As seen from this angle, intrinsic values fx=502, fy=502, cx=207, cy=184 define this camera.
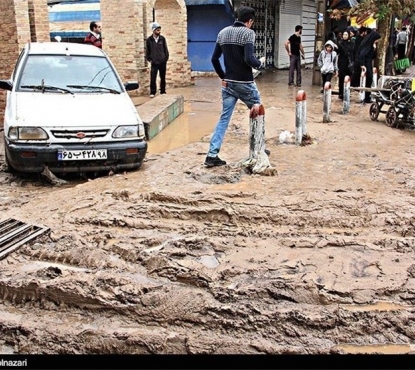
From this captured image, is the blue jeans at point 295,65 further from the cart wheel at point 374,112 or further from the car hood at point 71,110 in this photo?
the car hood at point 71,110

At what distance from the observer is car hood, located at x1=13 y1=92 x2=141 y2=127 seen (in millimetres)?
6238

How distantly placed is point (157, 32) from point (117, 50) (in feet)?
6.06

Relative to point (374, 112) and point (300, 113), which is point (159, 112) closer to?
point (300, 113)

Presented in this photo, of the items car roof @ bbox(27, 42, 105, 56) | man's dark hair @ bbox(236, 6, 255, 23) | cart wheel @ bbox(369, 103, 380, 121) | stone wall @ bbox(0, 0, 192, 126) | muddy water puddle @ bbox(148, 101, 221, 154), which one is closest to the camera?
man's dark hair @ bbox(236, 6, 255, 23)

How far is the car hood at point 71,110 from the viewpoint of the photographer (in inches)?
246

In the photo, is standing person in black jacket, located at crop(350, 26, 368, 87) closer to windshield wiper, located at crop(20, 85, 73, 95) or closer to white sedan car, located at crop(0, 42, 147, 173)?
white sedan car, located at crop(0, 42, 147, 173)

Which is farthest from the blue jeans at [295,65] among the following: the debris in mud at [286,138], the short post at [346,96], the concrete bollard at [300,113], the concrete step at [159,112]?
the concrete bollard at [300,113]

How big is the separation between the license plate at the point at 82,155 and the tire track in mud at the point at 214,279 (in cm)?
122

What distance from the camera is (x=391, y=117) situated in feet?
33.1

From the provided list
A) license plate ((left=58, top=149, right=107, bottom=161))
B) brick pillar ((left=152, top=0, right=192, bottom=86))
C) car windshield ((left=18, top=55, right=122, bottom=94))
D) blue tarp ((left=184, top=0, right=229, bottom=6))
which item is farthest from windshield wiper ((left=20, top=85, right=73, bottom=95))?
blue tarp ((left=184, top=0, right=229, bottom=6))

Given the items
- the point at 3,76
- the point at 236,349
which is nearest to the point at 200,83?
the point at 3,76

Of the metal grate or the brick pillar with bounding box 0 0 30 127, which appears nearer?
the metal grate

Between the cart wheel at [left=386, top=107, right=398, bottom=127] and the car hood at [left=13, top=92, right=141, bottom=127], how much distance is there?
18.4 feet

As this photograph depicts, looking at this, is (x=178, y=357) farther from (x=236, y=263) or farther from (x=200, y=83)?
(x=200, y=83)
